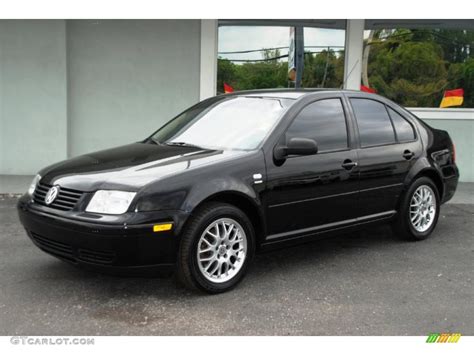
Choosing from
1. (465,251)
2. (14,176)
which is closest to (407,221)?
(465,251)

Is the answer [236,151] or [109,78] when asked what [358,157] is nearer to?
[236,151]

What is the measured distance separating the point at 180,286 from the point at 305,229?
1.20 metres

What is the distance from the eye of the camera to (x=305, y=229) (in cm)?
467

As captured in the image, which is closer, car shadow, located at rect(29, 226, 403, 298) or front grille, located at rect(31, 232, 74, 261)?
front grille, located at rect(31, 232, 74, 261)

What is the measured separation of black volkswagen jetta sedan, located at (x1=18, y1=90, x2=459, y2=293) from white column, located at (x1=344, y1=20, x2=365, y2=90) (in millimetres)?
3880

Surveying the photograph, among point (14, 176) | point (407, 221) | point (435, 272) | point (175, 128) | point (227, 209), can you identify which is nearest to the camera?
point (227, 209)

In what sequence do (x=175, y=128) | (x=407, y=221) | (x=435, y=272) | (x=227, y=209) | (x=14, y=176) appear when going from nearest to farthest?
(x=227, y=209)
(x=435, y=272)
(x=175, y=128)
(x=407, y=221)
(x=14, y=176)

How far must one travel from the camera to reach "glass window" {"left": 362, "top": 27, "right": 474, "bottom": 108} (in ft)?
31.5

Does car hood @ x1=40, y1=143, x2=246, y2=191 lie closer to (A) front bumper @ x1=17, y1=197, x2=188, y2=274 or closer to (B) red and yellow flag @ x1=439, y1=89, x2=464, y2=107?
(A) front bumper @ x1=17, y1=197, x2=188, y2=274

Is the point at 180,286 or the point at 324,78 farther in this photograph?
the point at 324,78

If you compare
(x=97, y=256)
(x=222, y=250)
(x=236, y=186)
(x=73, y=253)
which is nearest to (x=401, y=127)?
(x=236, y=186)

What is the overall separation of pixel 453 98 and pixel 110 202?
7779mm

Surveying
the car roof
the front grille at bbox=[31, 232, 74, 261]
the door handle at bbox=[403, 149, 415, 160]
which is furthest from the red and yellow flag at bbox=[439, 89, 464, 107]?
the front grille at bbox=[31, 232, 74, 261]

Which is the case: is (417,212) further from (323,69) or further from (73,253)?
(323,69)
